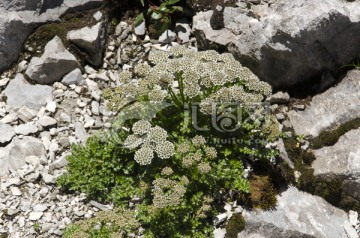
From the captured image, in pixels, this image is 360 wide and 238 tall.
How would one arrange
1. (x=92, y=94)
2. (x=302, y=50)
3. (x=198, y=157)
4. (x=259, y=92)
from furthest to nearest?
(x=92, y=94) < (x=302, y=50) < (x=259, y=92) < (x=198, y=157)

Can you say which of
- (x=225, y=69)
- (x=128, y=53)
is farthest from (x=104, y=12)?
(x=225, y=69)

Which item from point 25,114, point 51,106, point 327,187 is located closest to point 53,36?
point 51,106

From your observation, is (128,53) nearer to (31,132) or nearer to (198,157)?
(31,132)

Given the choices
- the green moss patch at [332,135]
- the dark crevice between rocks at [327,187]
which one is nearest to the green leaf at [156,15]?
the green moss patch at [332,135]

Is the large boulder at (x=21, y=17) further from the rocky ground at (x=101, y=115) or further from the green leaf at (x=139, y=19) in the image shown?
the green leaf at (x=139, y=19)

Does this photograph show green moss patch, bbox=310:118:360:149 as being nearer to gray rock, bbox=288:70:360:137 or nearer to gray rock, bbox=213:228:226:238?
gray rock, bbox=288:70:360:137

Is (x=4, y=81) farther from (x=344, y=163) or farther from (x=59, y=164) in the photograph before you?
(x=344, y=163)
